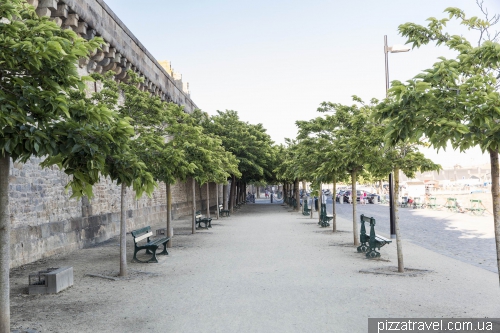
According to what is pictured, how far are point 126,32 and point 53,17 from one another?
5.86m

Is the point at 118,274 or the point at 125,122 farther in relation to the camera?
the point at 118,274

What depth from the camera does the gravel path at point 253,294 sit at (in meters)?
6.45

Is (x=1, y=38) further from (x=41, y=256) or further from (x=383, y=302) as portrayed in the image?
(x=41, y=256)

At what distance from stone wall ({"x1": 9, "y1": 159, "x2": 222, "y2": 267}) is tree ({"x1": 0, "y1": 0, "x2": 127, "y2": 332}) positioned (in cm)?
673

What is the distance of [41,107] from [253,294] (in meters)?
4.83

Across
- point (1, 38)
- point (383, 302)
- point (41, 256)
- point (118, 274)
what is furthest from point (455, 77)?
point (41, 256)

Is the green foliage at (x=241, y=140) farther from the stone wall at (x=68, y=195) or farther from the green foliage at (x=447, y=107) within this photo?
the green foliage at (x=447, y=107)

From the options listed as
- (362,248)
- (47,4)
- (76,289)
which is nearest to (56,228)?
(76,289)

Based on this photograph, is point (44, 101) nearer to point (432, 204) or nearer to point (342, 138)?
point (342, 138)

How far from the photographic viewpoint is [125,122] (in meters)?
5.40

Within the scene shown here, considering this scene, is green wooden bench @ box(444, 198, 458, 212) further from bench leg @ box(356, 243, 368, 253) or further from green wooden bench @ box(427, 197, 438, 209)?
bench leg @ box(356, 243, 368, 253)

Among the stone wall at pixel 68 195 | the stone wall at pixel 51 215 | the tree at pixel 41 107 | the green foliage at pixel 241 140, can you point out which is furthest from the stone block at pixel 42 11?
the green foliage at pixel 241 140

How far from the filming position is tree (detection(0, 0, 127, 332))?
485cm

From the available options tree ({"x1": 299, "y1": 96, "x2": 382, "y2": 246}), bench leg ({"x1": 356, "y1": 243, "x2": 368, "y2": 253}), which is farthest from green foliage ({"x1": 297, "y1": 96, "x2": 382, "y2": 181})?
bench leg ({"x1": 356, "y1": 243, "x2": 368, "y2": 253})
